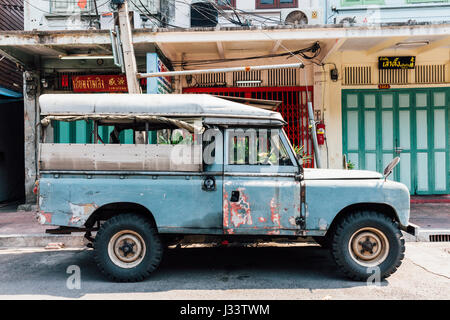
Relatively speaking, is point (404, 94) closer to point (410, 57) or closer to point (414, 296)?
point (410, 57)

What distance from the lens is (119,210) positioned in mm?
4598

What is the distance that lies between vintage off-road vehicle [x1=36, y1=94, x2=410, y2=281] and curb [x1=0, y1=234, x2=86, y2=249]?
2.13 m

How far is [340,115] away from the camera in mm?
9641

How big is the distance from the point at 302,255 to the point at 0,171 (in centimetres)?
977

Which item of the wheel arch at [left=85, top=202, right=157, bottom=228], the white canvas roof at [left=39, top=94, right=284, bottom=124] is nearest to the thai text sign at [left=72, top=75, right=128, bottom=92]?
the white canvas roof at [left=39, top=94, right=284, bottom=124]

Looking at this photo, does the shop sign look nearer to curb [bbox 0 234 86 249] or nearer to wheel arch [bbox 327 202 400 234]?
curb [bbox 0 234 86 249]

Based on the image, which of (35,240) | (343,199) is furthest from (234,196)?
(35,240)

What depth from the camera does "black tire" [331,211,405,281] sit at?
4.33 metres

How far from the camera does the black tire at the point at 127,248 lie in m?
4.36

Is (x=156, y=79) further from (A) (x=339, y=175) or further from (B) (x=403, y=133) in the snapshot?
(B) (x=403, y=133)

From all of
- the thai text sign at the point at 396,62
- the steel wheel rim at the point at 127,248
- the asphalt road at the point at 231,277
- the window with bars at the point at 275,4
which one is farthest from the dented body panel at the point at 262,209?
the window with bars at the point at 275,4

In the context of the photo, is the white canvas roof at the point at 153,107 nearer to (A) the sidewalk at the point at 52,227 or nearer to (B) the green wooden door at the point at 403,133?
(A) the sidewalk at the point at 52,227

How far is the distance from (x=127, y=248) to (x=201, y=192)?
1.12 metres
